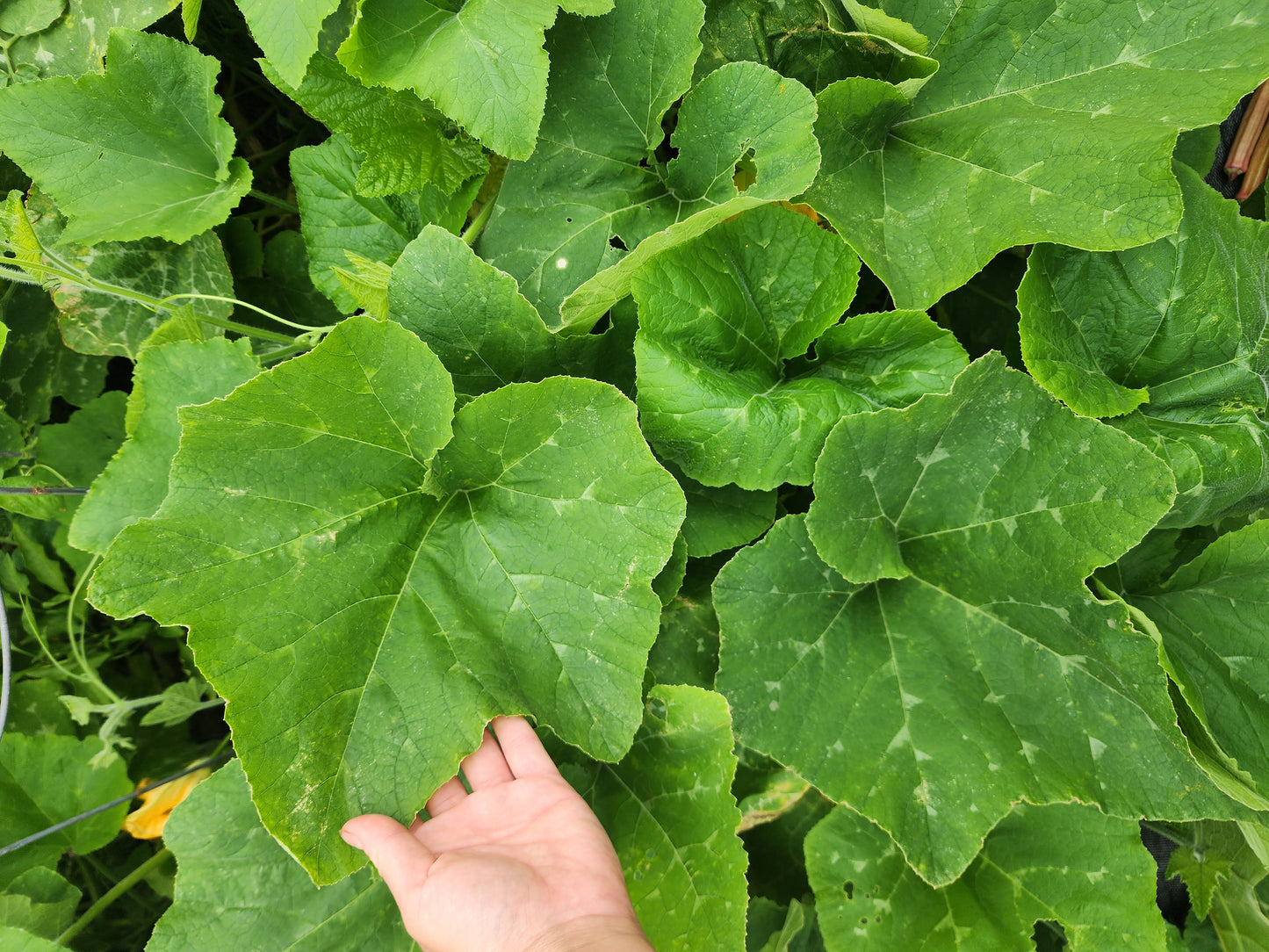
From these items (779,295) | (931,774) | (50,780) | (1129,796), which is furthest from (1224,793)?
(50,780)

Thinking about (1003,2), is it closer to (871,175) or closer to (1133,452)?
(871,175)

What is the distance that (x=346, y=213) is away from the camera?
5.15 ft

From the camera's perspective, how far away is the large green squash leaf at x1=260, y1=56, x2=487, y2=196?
132 cm

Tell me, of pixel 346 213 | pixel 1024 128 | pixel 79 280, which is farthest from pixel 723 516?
pixel 79 280

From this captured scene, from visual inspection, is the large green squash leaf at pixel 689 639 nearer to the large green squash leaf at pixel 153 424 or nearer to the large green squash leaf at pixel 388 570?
the large green squash leaf at pixel 388 570

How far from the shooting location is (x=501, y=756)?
132 centimetres

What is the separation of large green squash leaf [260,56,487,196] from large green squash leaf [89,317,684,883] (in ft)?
1.48

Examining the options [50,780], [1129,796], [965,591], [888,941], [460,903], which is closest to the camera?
[460,903]

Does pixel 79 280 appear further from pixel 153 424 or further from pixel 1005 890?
pixel 1005 890

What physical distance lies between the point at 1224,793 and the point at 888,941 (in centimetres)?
62

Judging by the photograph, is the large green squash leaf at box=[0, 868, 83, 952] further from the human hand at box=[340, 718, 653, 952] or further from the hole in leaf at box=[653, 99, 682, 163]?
the hole in leaf at box=[653, 99, 682, 163]

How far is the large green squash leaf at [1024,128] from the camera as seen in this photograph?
1220 millimetres

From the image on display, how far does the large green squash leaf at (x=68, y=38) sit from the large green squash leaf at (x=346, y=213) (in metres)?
0.44

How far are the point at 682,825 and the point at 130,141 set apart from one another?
165 cm
